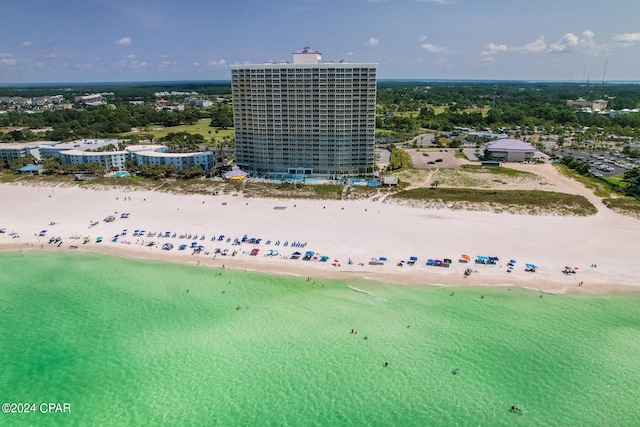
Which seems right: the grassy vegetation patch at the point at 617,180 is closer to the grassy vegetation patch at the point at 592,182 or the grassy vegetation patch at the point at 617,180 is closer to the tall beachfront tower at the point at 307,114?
the grassy vegetation patch at the point at 592,182

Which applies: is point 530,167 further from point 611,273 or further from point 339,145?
point 611,273

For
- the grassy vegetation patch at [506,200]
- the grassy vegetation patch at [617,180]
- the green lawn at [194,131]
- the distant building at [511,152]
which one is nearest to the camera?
the grassy vegetation patch at [506,200]

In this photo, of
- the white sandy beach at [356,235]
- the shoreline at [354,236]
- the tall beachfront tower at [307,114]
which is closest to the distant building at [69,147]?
the shoreline at [354,236]

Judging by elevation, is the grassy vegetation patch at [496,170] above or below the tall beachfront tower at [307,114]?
below

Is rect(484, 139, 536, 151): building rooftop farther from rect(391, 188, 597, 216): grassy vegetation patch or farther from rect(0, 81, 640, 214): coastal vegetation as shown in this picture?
rect(391, 188, 597, 216): grassy vegetation patch

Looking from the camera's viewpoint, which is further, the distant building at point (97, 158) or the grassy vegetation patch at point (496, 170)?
the distant building at point (97, 158)

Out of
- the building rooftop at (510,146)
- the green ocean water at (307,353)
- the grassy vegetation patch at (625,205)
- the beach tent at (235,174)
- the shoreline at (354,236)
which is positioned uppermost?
the building rooftop at (510,146)

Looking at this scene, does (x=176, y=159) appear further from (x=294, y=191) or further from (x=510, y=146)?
(x=510, y=146)

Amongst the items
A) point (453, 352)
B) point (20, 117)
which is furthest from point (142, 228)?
point (20, 117)
